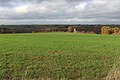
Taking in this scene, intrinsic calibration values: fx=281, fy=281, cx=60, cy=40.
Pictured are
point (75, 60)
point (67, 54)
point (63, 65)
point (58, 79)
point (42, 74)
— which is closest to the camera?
point (58, 79)

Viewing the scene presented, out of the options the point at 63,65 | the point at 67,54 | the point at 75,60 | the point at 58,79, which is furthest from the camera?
the point at 67,54

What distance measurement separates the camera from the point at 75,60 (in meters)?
16.6

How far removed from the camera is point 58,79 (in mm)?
12961

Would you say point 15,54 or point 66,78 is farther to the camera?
point 15,54

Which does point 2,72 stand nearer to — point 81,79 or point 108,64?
point 81,79

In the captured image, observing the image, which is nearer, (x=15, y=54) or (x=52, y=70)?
(x=52, y=70)

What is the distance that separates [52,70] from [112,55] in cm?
602

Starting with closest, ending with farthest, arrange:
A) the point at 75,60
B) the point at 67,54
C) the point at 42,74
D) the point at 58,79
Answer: the point at 58,79 → the point at 42,74 → the point at 75,60 → the point at 67,54

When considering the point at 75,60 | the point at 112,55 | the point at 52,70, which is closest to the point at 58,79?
the point at 52,70

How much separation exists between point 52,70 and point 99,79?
2.55 m

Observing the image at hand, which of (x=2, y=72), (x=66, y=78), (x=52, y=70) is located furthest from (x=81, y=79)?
(x=2, y=72)

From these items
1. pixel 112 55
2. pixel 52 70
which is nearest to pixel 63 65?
pixel 52 70

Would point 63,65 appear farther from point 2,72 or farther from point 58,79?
point 2,72

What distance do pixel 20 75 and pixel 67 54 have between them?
18.2ft
